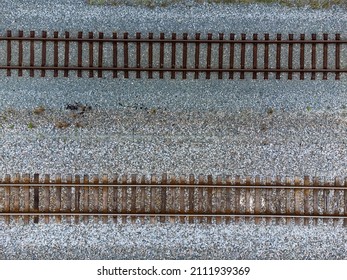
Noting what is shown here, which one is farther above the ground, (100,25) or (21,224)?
(100,25)

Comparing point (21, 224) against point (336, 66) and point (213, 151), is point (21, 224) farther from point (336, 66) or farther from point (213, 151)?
point (336, 66)

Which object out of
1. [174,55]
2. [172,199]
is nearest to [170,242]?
[172,199]

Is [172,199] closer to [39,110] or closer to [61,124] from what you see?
[61,124]

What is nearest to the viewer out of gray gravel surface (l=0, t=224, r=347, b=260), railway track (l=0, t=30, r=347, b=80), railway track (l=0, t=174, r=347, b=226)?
railway track (l=0, t=174, r=347, b=226)

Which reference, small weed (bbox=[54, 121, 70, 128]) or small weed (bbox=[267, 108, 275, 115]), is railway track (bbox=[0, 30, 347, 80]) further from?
small weed (bbox=[54, 121, 70, 128])

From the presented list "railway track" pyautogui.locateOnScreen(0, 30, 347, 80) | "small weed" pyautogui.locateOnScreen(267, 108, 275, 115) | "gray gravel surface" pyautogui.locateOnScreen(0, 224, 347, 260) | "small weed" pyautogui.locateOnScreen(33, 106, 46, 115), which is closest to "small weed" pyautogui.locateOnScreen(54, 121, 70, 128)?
"small weed" pyautogui.locateOnScreen(33, 106, 46, 115)
